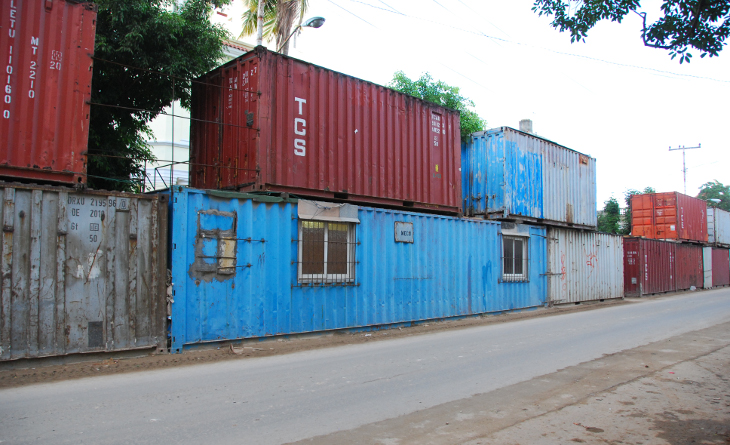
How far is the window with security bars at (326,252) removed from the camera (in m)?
9.13

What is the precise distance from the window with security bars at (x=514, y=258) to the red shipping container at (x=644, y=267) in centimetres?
938

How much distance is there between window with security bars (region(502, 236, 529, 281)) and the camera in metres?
13.9

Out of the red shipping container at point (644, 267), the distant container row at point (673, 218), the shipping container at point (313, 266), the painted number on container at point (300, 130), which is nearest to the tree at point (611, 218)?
the distant container row at point (673, 218)

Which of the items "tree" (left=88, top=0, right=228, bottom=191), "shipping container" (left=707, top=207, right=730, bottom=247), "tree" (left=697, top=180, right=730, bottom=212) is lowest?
"shipping container" (left=707, top=207, right=730, bottom=247)

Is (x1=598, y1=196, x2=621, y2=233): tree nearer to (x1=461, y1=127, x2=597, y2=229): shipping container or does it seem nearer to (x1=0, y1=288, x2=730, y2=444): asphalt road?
(x1=461, y1=127, x2=597, y2=229): shipping container

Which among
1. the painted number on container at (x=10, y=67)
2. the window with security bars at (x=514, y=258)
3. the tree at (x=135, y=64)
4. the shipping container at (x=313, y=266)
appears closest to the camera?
the painted number on container at (x=10, y=67)

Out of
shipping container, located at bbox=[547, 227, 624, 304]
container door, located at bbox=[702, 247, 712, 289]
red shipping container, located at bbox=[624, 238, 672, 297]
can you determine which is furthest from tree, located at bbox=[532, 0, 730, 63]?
container door, located at bbox=[702, 247, 712, 289]

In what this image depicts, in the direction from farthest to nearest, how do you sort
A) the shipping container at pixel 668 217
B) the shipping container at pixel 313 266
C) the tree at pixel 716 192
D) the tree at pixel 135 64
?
the tree at pixel 716 192, the shipping container at pixel 668 217, the tree at pixel 135 64, the shipping container at pixel 313 266

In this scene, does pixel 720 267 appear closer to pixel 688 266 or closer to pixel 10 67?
pixel 688 266

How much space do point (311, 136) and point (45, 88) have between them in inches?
177

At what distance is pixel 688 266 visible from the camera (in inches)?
1022

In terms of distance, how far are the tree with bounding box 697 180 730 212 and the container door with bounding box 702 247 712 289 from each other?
35.6 m

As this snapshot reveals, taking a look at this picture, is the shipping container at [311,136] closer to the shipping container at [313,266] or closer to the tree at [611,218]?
the shipping container at [313,266]

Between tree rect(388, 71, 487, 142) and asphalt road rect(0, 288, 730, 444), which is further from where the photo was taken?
tree rect(388, 71, 487, 142)
